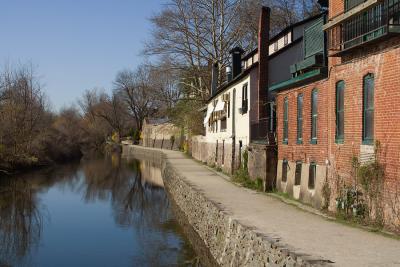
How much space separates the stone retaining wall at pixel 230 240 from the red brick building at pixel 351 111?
107 inches

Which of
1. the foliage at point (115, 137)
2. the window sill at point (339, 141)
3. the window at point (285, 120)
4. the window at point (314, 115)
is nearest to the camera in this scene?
the window sill at point (339, 141)

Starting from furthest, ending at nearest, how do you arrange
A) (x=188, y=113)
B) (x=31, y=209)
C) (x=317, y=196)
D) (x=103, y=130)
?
1. (x=103, y=130)
2. (x=188, y=113)
3. (x=31, y=209)
4. (x=317, y=196)

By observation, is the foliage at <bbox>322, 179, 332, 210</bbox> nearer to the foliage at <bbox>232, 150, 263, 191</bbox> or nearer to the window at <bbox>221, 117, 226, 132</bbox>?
the foliage at <bbox>232, 150, 263, 191</bbox>

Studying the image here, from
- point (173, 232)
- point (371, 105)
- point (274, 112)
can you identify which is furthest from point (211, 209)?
point (274, 112)

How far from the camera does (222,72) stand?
45781 mm

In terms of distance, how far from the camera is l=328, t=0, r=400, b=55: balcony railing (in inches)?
436

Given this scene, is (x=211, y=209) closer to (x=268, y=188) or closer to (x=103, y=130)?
(x=268, y=188)

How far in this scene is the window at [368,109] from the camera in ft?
39.5

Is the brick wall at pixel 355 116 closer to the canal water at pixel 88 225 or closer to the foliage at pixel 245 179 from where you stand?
the foliage at pixel 245 179

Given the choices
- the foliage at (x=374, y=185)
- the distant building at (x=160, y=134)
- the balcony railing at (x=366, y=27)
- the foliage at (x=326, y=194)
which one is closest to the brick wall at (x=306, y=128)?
the foliage at (x=326, y=194)

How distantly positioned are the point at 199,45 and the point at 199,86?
6.27 m

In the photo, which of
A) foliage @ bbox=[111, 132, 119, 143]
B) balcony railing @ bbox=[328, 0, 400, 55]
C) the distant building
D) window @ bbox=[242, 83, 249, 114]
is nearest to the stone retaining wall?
balcony railing @ bbox=[328, 0, 400, 55]

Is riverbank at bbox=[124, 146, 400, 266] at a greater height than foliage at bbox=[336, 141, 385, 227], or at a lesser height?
lesser

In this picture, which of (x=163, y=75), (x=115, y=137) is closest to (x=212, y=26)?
(x=163, y=75)
